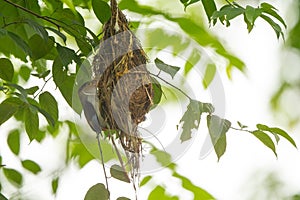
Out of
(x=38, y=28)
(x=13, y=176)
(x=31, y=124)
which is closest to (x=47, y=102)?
(x=31, y=124)

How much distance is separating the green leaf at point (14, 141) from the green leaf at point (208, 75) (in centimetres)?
41

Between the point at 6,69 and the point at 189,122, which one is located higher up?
the point at 6,69

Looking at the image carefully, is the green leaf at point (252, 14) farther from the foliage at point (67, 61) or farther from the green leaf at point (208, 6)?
the green leaf at point (208, 6)

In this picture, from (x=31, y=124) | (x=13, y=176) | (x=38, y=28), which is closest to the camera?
(x=38, y=28)

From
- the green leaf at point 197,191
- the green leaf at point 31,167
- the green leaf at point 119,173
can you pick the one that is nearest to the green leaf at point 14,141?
the green leaf at point 31,167

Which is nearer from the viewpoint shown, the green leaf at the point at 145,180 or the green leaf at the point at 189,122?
→ the green leaf at the point at 189,122

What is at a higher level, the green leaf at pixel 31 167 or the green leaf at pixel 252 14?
the green leaf at pixel 252 14

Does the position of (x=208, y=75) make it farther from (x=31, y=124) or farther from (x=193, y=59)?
(x=31, y=124)

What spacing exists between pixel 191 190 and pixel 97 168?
27 centimetres

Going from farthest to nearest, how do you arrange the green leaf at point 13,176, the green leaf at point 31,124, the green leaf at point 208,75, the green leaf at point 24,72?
the green leaf at point 24,72 < the green leaf at point 13,176 < the green leaf at point 208,75 < the green leaf at point 31,124

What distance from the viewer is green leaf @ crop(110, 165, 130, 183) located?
0.86 meters

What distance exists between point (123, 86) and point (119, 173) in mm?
121

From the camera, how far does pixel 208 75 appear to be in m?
1.14

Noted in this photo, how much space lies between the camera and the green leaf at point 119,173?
86 centimetres
